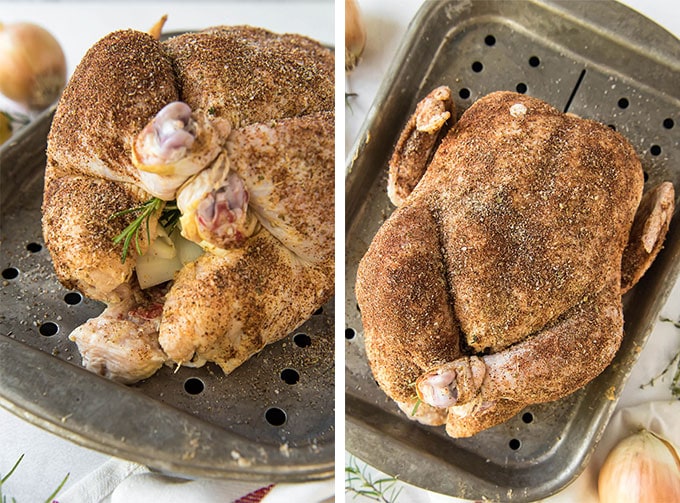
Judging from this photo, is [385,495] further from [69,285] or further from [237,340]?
[69,285]

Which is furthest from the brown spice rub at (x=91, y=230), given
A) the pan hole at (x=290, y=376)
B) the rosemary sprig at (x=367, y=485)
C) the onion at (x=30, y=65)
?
the rosemary sprig at (x=367, y=485)

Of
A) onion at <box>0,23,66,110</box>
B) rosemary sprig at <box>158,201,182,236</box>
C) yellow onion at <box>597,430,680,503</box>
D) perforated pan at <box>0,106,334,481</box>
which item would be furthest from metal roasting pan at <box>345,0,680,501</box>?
onion at <box>0,23,66,110</box>

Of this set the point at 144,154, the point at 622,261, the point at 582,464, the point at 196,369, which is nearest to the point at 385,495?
the point at 582,464

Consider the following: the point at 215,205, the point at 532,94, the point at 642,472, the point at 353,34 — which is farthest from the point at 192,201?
the point at 642,472

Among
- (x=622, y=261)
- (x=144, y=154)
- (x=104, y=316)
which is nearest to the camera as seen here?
(x=144, y=154)

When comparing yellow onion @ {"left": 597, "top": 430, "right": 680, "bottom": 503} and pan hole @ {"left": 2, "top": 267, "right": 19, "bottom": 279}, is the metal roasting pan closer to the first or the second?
yellow onion @ {"left": 597, "top": 430, "right": 680, "bottom": 503}

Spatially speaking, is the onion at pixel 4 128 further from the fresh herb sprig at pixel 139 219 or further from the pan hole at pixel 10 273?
the fresh herb sprig at pixel 139 219

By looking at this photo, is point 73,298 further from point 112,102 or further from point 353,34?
point 353,34
